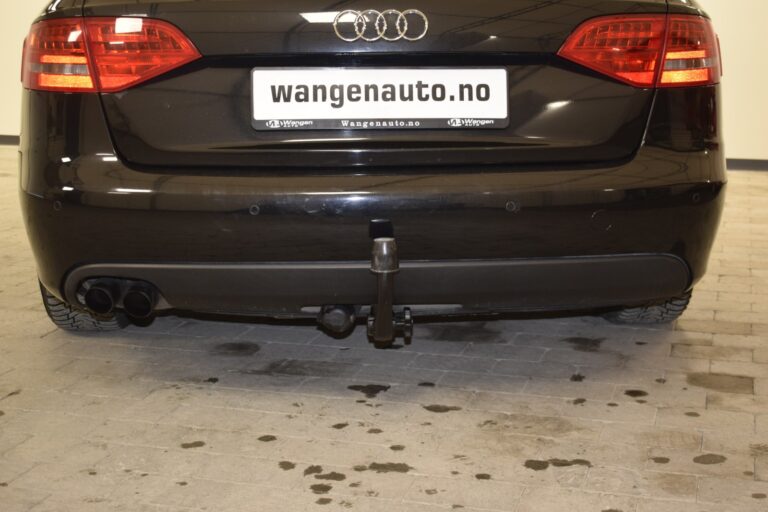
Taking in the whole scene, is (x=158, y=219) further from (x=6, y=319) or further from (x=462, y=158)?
(x=6, y=319)

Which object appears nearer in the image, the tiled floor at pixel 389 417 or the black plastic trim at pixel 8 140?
the tiled floor at pixel 389 417

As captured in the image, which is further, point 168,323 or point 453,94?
point 168,323

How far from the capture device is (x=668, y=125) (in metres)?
3.05

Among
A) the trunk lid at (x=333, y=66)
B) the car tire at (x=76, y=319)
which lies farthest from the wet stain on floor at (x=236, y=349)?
the trunk lid at (x=333, y=66)

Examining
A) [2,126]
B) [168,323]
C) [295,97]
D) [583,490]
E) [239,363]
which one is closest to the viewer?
[583,490]

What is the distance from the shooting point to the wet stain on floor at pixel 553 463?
279cm

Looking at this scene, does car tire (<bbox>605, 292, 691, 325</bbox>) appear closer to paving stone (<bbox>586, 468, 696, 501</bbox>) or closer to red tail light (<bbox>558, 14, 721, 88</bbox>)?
red tail light (<bbox>558, 14, 721, 88</bbox>)

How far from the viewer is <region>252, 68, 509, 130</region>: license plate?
2920mm

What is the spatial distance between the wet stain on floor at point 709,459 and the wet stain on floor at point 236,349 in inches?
60.9

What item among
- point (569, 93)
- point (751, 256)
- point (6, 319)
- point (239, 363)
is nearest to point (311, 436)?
point (239, 363)

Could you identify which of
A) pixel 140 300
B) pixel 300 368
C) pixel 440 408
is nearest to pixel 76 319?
pixel 300 368

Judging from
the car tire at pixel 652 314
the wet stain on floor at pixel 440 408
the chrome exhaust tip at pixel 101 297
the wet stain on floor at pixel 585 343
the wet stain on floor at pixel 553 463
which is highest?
the chrome exhaust tip at pixel 101 297

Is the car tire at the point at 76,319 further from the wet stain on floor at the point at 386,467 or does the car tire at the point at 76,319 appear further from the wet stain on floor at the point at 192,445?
the wet stain on floor at the point at 386,467

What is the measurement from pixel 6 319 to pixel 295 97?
193 centimetres
